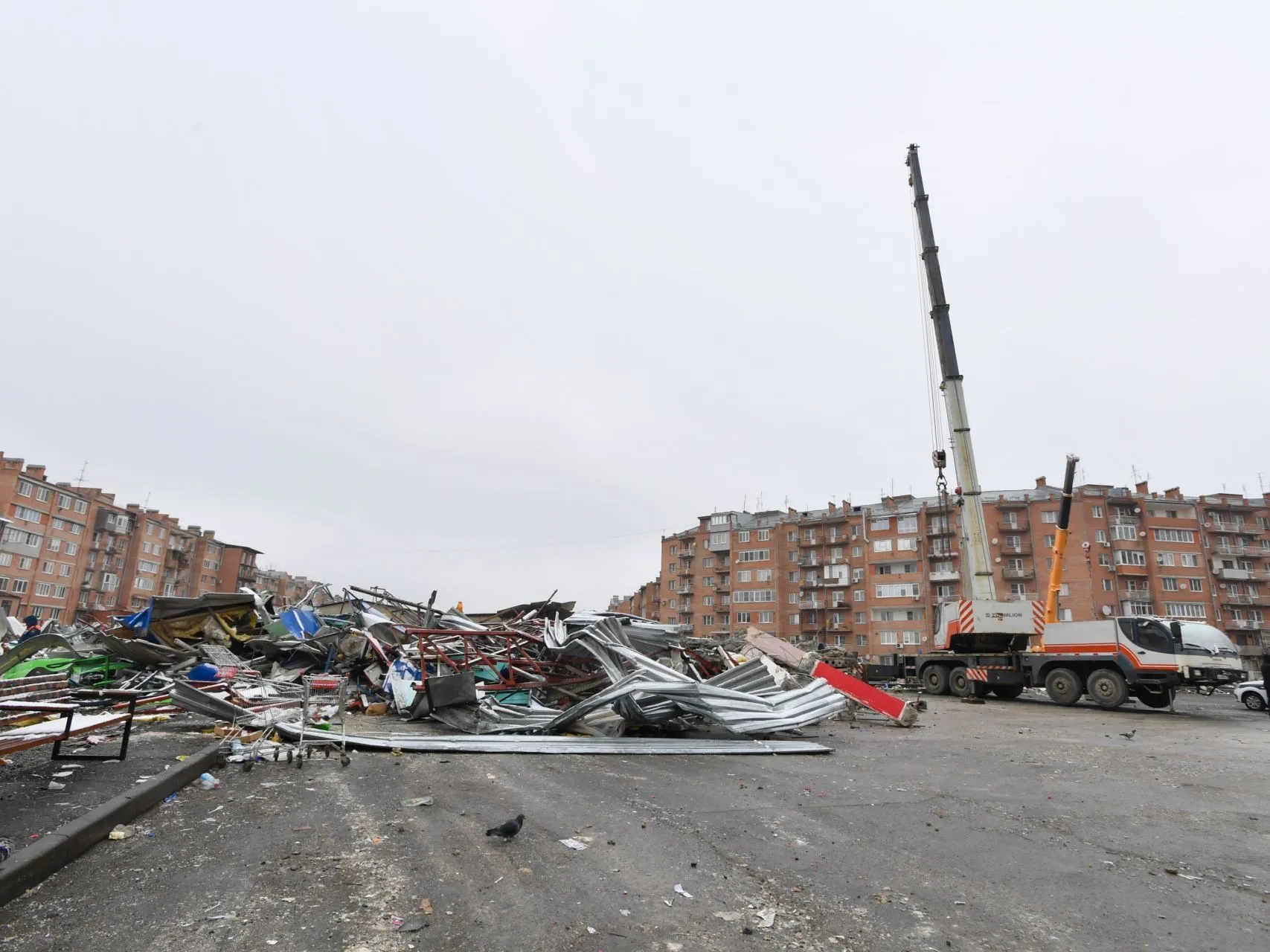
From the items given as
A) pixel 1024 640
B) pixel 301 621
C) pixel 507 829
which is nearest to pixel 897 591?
pixel 1024 640

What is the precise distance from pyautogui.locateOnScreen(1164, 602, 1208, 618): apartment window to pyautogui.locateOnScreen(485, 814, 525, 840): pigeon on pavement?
77.3m

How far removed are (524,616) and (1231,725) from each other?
16163 millimetres

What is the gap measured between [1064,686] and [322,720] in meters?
19.0

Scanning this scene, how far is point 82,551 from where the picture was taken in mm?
70125

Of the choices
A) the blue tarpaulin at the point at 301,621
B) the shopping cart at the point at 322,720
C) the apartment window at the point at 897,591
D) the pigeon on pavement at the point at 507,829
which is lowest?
the pigeon on pavement at the point at 507,829

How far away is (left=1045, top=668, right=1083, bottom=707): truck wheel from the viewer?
18.2 m

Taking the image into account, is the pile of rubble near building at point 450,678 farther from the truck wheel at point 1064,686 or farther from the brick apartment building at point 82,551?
the brick apartment building at point 82,551

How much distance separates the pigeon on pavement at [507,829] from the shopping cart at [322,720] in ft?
10.4

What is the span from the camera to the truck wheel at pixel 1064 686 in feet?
59.8

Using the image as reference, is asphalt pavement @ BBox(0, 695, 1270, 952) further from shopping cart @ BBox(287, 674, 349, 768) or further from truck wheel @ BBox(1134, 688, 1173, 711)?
truck wheel @ BBox(1134, 688, 1173, 711)

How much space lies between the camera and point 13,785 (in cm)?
518

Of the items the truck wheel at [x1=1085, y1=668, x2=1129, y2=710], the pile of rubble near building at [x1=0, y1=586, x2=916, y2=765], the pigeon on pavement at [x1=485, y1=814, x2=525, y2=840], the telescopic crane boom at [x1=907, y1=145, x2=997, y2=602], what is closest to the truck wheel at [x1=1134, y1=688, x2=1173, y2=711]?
the truck wheel at [x1=1085, y1=668, x2=1129, y2=710]

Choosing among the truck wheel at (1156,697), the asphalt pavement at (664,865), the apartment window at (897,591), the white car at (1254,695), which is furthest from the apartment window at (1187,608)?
the asphalt pavement at (664,865)

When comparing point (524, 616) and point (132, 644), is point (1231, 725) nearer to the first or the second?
point (524, 616)
